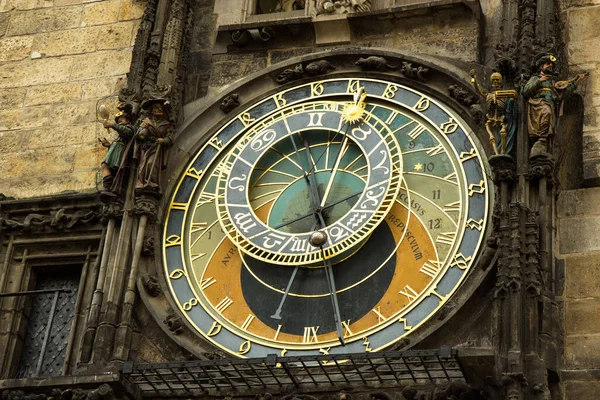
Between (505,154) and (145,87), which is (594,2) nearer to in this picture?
(505,154)

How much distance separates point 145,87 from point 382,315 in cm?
A: 299

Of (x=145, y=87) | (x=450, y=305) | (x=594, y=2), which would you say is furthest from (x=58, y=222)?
(x=594, y=2)

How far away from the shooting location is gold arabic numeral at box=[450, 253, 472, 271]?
42.4ft

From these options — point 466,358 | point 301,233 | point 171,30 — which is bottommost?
point 466,358

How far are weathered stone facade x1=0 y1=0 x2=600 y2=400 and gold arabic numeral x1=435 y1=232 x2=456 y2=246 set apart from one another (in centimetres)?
39

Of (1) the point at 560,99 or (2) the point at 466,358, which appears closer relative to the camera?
(2) the point at 466,358

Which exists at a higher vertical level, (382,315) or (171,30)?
(171,30)

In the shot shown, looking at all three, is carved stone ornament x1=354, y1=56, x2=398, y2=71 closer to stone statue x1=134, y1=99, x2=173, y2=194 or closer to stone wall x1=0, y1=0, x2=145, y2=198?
stone statue x1=134, y1=99, x2=173, y2=194

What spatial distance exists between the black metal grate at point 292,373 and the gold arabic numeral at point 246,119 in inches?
95.8

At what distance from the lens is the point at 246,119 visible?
14.4 meters

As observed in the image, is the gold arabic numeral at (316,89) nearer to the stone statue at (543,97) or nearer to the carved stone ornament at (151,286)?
the stone statue at (543,97)

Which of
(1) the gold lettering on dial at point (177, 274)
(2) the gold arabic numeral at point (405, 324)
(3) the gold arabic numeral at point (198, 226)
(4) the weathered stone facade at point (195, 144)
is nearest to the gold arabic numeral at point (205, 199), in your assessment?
(3) the gold arabic numeral at point (198, 226)

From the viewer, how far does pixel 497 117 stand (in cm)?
1322

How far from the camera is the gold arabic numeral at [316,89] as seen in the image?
14.2 m
